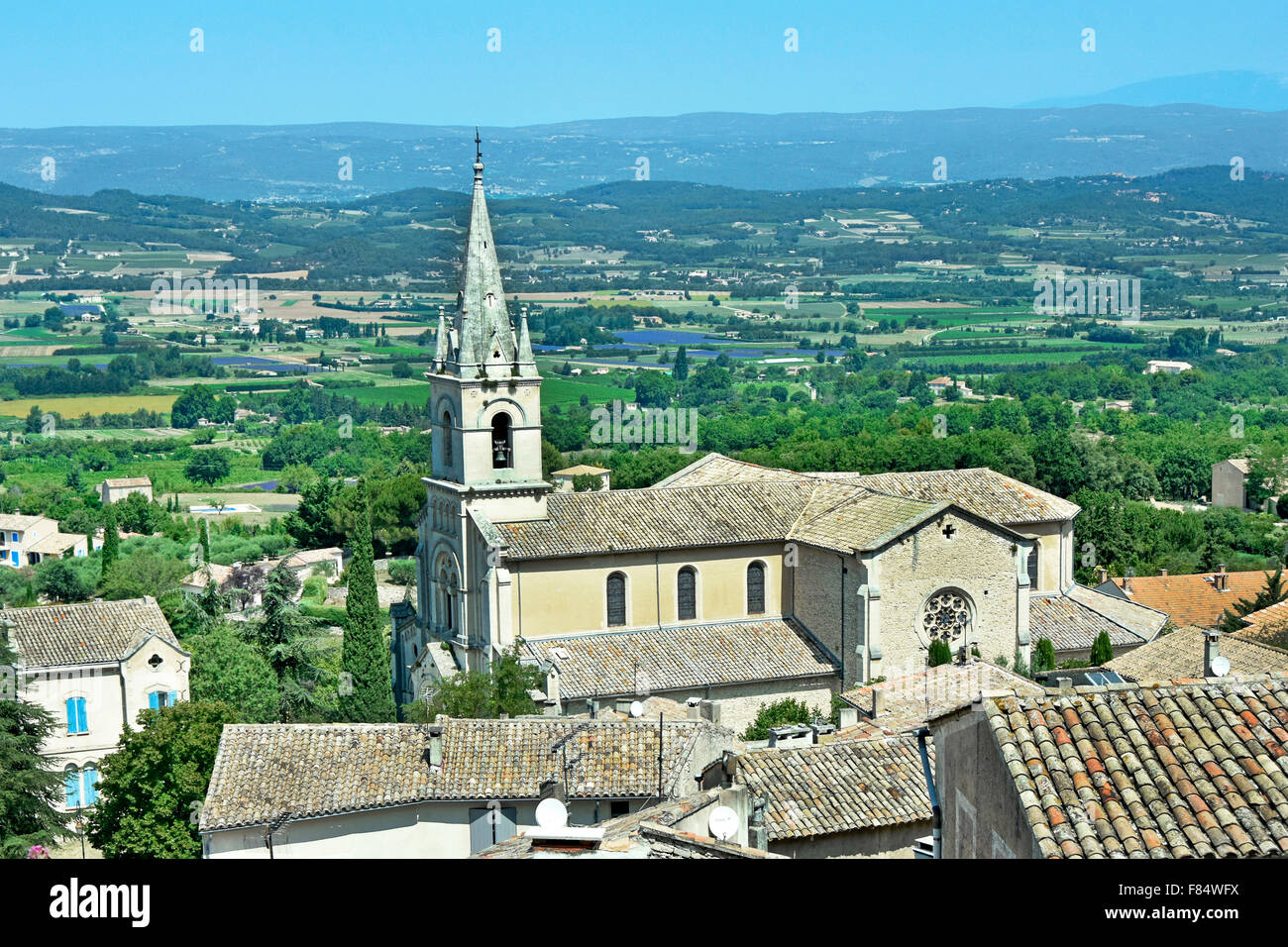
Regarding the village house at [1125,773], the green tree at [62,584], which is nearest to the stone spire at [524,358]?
the village house at [1125,773]

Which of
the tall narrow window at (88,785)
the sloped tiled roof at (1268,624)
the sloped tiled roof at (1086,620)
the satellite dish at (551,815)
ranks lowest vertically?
the tall narrow window at (88,785)

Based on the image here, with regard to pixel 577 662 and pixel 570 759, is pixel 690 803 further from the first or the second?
pixel 577 662

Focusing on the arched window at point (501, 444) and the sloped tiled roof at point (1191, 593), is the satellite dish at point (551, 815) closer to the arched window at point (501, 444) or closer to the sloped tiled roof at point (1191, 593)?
the arched window at point (501, 444)

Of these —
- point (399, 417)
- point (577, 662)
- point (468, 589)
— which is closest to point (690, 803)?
point (577, 662)

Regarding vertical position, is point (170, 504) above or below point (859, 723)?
below

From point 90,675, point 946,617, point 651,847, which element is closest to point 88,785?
point 90,675
